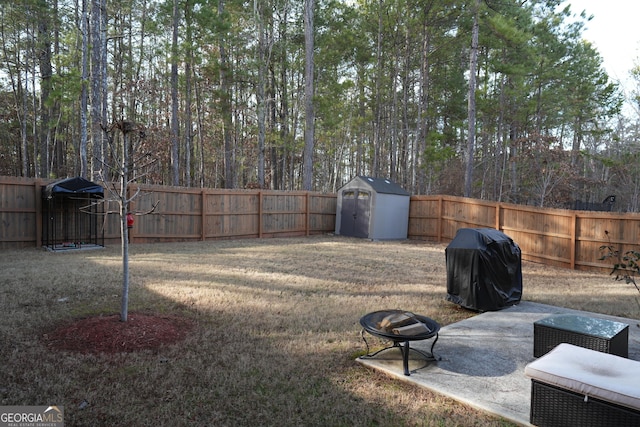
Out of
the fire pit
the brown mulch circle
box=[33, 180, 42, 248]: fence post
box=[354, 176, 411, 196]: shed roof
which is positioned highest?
box=[354, 176, 411, 196]: shed roof

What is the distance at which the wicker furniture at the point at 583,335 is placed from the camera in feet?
10.6

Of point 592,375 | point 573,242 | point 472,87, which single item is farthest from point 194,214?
point 592,375

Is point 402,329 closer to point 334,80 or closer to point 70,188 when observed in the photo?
point 70,188

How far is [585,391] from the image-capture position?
7.23 ft

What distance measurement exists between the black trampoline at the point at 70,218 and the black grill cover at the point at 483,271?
26.1 feet

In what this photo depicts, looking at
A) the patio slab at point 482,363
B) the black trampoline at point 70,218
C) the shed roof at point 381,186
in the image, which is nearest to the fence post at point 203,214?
the black trampoline at point 70,218

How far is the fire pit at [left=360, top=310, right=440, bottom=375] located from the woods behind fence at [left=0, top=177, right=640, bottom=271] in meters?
4.47

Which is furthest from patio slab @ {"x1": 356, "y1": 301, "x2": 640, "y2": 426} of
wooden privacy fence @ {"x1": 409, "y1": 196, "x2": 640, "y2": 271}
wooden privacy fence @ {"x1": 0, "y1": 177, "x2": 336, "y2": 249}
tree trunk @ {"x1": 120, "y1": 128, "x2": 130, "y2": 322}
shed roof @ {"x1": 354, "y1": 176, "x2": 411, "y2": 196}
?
shed roof @ {"x1": 354, "y1": 176, "x2": 411, "y2": 196}

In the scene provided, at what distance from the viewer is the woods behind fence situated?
867 cm

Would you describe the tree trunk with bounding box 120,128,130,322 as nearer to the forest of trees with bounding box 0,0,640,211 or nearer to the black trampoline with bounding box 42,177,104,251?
the black trampoline with bounding box 42,177,104,251

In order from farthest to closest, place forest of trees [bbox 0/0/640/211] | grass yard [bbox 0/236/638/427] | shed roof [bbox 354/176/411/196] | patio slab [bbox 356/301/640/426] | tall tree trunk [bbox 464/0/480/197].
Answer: forest of trees [bbox 0/0/640/211]
tall tree trunk [bbox 464/0/480/197]
shed roof [bbox 354/176/411/196]
patio slab [bbox 356/301/640/426]
grass yard [bbox 0/236/638/427]

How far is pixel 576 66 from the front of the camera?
1986 centimetres

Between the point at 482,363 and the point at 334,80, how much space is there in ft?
65.7

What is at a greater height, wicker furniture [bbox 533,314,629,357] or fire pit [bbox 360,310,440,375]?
fire pit [bbox 360,310,440,375]
